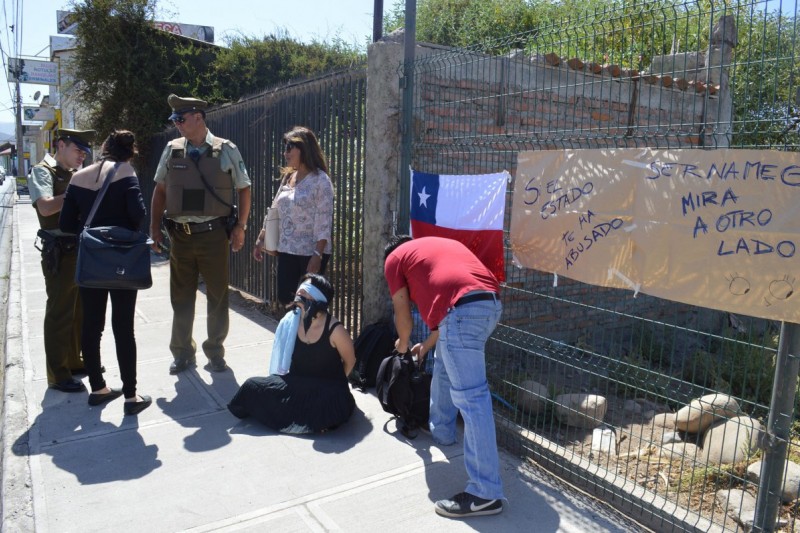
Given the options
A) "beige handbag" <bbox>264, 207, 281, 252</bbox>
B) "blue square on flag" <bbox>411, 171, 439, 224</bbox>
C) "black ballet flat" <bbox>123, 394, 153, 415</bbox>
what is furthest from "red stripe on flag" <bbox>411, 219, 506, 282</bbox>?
"black ballet flat" <bbox>123, 394, 153, 415</bbox>

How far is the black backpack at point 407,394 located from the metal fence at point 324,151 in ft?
4.74

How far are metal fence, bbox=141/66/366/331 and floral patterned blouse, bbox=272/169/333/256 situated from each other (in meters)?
0.54

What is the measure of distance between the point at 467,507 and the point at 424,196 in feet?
7.49

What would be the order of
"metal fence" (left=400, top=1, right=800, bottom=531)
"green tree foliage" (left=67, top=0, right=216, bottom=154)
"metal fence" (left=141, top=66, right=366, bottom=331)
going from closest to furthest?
"metal fence" (left=400, top=1, right=800, bottom=531) < "metal fence" (left=141, top=66, right=366, bottom=331) < "green tree foliage" (left=67, top=0, right=216, bottom=154)

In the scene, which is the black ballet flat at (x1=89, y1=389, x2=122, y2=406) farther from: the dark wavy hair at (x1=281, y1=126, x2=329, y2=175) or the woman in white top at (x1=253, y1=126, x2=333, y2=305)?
the dark wavy hair at (x1=281, y1=126, x2=329, y2=175)

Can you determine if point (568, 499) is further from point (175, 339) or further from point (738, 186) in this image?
point (175, 339)

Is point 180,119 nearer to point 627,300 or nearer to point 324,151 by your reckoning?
point 324,151

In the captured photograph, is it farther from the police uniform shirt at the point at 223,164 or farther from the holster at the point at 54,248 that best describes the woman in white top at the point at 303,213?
the holster at the point at 54,248

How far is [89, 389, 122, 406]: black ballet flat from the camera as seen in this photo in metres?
4.48

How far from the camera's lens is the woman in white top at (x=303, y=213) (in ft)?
16.1

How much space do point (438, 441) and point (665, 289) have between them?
68.0 inches

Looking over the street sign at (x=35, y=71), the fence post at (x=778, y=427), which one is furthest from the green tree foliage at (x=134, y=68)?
the street sign at (x=35, y=71)

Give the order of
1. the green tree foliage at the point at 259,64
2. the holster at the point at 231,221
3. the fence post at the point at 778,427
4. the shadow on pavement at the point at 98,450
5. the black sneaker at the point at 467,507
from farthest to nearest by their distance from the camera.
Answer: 1. the green tree foliage at the point at 259,64
2. the holster at the point at 231,221
3. the shadow on pavement at the point at 98,450
4. the black sneaker at the point at 467,507
5. the fence post at the point at 778,427

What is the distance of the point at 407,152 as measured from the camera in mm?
4934
